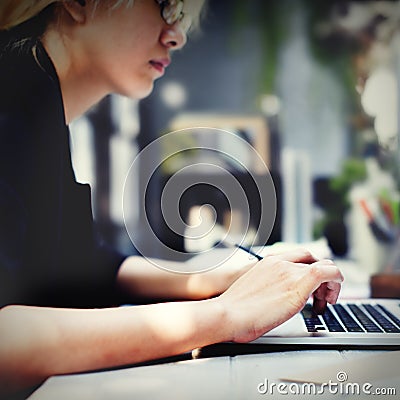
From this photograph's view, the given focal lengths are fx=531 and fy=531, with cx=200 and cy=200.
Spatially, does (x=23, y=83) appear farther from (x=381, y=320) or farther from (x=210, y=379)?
(x=381, y=320)

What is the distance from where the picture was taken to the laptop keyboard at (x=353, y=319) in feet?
3.26

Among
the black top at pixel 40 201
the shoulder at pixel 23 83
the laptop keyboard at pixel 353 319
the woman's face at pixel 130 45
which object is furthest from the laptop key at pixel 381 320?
the shoulder at pixel 23 83

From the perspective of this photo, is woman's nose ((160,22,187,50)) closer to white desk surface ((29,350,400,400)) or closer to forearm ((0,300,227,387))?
forearm ((0,300,227,387))

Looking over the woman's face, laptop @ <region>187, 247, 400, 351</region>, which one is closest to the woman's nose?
the woman's face

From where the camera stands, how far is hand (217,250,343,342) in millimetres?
944

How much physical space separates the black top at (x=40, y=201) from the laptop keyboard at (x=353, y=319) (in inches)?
17.5

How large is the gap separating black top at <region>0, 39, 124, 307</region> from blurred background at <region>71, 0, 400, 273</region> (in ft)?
0.17

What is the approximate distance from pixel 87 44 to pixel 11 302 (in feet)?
1.93

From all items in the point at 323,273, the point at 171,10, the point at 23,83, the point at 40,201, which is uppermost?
the point at 171,10

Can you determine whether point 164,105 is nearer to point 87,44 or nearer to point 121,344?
point 87,44

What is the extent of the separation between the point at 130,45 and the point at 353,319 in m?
0.76

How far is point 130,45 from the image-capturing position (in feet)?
3.93

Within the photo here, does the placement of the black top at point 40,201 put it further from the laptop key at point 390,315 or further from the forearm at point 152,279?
the laptop key at point 390,315

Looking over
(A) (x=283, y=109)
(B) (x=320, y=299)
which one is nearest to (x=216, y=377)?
(B) (x=320, y=299)
